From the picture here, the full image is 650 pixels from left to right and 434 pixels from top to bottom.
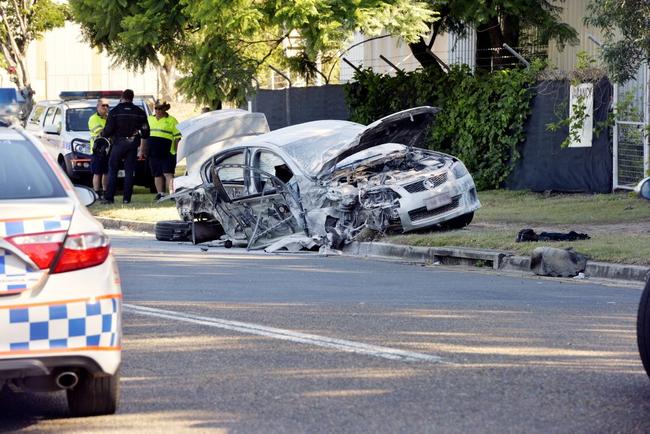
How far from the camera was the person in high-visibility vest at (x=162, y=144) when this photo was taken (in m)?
23.3

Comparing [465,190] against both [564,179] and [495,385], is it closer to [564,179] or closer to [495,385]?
[564,179]

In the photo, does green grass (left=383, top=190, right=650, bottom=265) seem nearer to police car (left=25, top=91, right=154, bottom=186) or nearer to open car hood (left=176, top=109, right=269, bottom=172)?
open car hood (left=176, top=109, right=269, bottom=172)

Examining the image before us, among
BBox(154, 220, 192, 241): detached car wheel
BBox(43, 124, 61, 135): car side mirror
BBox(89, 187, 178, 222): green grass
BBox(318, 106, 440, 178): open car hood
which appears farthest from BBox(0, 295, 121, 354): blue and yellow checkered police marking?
BBox(43, 124, 61, 135): car side mirror

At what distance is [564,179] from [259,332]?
14.7 metres

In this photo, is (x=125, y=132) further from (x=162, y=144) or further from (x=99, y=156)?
(x=99, y=156)

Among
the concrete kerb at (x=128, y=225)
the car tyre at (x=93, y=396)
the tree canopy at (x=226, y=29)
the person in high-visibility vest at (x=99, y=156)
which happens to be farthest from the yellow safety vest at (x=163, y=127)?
Result: the car tyre at (x=93, y=396)

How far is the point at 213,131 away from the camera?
23359mm

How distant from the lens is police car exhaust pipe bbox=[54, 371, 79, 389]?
5731 millimetres

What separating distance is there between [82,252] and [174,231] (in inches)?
504

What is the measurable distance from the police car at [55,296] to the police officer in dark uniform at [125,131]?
17083mm

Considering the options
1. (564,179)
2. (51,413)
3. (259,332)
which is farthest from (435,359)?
(564,179)

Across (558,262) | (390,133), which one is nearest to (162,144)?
(390,133)

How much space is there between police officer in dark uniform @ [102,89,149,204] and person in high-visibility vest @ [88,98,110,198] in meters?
0.59

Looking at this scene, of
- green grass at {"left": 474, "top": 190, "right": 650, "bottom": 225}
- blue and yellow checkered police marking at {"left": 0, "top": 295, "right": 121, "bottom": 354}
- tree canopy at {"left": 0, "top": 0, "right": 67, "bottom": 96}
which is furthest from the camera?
tree canopy at {"left": 0, "top": 0, "right": 67, "bottom": 96}
